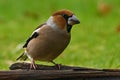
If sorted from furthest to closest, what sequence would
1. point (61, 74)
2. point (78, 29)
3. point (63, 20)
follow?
point (78, 29)
point (63, 20)
point (61, 74)

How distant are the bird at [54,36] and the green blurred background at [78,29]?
170 centimetres

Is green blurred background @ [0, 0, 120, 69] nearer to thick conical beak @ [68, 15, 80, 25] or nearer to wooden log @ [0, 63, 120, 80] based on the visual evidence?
thick conical beak @ [68, 15, 80, 25]

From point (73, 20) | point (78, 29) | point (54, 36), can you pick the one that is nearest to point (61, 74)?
point (54, 36)

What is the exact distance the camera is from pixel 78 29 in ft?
38.8

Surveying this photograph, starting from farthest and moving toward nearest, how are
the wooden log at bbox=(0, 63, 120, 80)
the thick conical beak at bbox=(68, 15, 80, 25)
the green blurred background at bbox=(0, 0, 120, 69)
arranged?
the green blurred background at bbox=(0, 0, 120, 69), the thick conical beak at bbox=(68, 15, 80, 25), the wooden log at bbox=(0, 63, 120, 80)

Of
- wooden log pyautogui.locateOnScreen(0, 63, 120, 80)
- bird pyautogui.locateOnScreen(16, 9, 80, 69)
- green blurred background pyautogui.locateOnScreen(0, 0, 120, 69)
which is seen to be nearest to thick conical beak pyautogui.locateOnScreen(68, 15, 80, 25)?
bird pyautogui.locateOnScreen(16, 9, 80, 69)

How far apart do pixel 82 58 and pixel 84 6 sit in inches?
196

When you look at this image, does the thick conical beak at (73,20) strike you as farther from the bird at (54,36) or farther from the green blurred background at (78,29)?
the green blurred background at (78,29)

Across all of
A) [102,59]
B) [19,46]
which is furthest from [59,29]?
[19,46]

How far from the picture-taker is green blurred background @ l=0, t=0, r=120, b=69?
27.9ft

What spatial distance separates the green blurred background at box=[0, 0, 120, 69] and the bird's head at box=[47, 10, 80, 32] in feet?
5.60

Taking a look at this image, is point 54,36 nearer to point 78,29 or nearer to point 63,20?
point 63,20

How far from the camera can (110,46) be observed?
9.25 m

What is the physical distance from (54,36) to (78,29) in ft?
21.4
